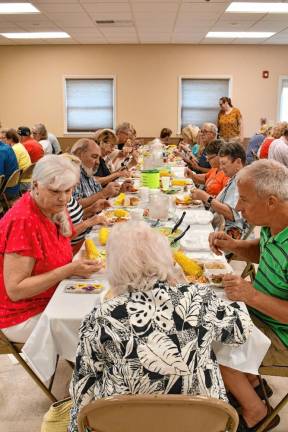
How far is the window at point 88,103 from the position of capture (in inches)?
397

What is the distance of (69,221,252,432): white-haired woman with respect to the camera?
4.04ft

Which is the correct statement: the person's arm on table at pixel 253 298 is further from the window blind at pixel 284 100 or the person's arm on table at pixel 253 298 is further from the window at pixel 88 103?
the window blind at pixel 284 100

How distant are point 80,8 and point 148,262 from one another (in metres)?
5.87

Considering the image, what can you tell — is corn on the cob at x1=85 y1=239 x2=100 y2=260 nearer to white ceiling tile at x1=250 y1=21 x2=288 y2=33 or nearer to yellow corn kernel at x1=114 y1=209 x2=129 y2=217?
yellow corn kernel at x1=114 y1=209 x2=129 y2=217

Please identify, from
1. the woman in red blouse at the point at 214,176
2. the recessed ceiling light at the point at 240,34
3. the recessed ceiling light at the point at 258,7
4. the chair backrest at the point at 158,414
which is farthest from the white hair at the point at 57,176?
the recessed ceiling light at the point at 240,34

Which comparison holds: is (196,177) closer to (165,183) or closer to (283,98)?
(165,183)

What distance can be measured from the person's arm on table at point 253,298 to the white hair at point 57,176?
77cm

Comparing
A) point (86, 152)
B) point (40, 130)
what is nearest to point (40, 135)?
point (40, 130)

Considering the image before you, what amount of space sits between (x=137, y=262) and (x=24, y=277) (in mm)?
Result: 764

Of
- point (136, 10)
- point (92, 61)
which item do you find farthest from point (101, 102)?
point (136, 10)

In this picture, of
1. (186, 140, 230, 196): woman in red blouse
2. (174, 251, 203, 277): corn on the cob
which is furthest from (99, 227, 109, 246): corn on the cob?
(186, 140, 230, 196): woman in red blouse

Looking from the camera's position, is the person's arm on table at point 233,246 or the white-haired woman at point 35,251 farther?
the person's arm on table at point 233,246

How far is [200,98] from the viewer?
10.1m

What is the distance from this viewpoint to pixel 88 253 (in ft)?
7.24
